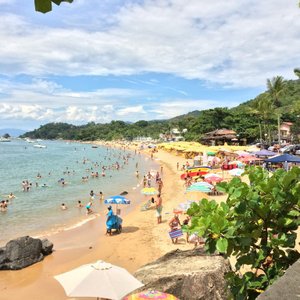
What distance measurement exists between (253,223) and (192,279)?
465cm

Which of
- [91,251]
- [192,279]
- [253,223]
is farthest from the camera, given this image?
[91,251]

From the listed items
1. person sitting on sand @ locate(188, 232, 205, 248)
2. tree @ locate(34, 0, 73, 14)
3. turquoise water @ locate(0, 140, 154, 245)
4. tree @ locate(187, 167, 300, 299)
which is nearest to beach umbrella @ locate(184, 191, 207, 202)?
turquoise water @ locate(0, 140, 154, 245)

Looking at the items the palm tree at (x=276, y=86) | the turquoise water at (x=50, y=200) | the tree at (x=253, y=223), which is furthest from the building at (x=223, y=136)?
the tree at (x=253, y=223)

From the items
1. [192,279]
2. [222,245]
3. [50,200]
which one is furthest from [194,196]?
[222,245]

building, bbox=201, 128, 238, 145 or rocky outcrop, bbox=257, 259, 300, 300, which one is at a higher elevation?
rocky outcrop, bbox=257, 259, 300, 300

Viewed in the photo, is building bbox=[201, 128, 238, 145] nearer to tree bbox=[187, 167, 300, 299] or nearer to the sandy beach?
the sandy beach

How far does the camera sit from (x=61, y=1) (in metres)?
1.27

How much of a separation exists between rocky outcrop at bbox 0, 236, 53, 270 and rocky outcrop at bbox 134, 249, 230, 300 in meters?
5.78

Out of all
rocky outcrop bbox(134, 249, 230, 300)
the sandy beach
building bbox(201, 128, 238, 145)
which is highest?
building bbox(201, 128, 238, 145)

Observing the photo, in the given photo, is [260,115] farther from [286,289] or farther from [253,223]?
[286,289]

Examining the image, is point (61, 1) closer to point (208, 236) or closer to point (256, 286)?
point (208, 236)

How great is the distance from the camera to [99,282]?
273 inches

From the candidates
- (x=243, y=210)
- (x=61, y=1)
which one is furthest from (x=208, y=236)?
(x=61, y=1)

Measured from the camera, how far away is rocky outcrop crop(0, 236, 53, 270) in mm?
11945
